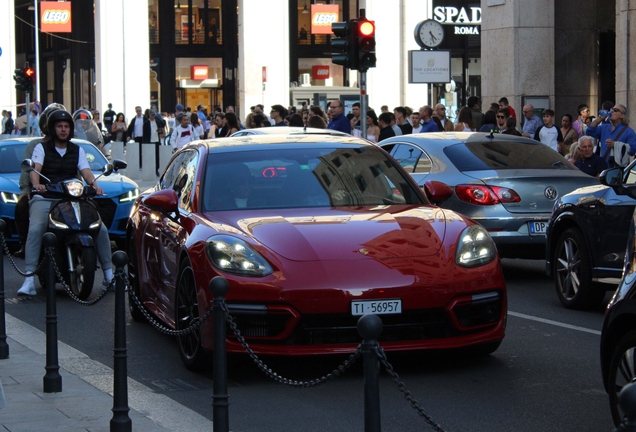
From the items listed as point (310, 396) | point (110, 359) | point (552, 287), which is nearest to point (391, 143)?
point (552, 287)

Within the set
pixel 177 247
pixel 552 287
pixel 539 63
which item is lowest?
pixel 552 287

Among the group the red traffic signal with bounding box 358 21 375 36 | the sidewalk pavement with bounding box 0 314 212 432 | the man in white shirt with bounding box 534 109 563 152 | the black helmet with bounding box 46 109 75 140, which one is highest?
the red traffic signal with bounding box 358 21 375 36

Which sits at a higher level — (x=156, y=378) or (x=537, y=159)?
(x=537, y=159)

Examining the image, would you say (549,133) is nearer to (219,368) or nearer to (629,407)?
(219,368)

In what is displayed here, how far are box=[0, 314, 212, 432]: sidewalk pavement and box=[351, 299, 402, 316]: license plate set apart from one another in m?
1.18

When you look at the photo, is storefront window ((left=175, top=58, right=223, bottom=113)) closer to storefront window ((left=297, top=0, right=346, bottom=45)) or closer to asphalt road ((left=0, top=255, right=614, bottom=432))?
storefront window ((left=297, top=0, right=346, bottom=45))

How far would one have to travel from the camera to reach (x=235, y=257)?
7.11 meters

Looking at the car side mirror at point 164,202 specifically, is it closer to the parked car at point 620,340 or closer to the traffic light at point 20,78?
the parked car at point 620,340

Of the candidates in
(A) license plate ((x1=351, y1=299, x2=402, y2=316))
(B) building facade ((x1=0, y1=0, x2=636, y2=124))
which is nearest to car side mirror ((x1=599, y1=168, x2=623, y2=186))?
(A) license plate ((x1=351, y1=299, x2=402, y2=316))

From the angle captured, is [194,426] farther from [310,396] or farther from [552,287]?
[552,287]

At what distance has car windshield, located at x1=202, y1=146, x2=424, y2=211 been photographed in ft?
26.6

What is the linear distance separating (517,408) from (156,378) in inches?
93.0

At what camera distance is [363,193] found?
8.26m

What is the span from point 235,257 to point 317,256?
0.50 m
